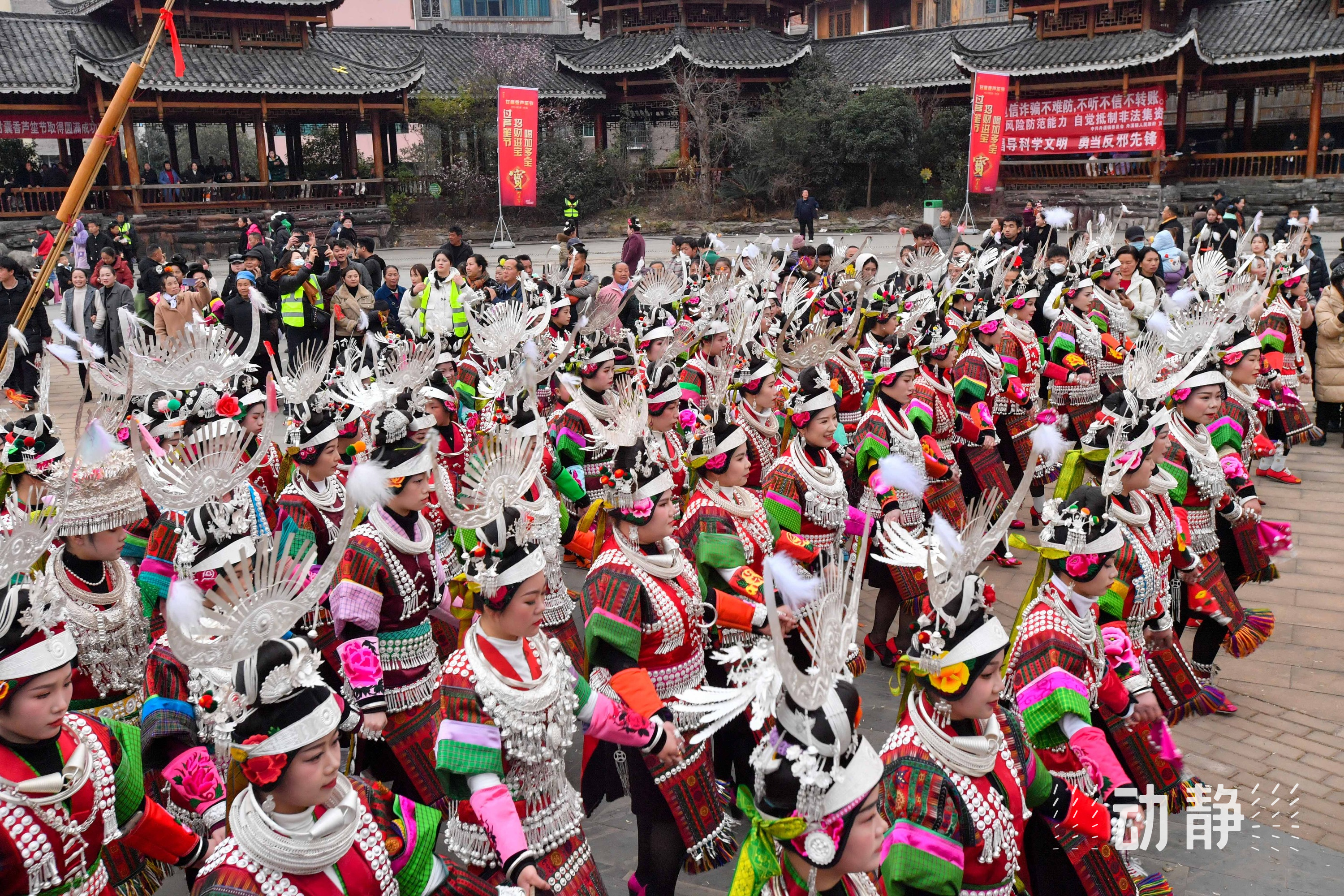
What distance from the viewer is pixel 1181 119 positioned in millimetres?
26062

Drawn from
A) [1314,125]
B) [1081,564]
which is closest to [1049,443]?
[1081,564]

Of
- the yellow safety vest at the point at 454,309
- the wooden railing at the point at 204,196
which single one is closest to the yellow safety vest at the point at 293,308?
the yellow safety vest at the point at 454,309

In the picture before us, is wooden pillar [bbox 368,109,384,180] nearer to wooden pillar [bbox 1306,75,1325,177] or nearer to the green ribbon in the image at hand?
wooden pillar [bbox 1306,75,1325,177]

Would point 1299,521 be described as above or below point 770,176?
below

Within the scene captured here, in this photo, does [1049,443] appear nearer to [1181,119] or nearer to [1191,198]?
[1191,198]

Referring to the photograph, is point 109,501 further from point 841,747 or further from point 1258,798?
point 1258,798

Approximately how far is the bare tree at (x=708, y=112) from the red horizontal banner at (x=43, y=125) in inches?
556

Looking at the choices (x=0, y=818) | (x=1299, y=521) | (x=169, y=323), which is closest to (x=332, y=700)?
(x=0, y=818)

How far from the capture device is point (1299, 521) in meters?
8.28

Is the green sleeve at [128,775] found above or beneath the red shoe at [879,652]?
above

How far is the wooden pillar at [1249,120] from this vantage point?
26.0 metres

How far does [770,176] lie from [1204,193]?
10.3 m

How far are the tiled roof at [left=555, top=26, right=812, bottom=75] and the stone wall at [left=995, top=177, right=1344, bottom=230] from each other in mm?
8256

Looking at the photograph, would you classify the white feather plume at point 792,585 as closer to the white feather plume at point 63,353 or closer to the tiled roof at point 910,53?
the white feather plume at point 63,353
